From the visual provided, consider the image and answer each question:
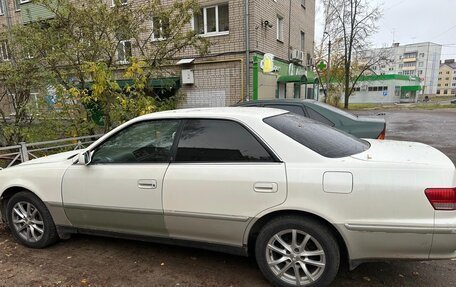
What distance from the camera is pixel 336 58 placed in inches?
1453

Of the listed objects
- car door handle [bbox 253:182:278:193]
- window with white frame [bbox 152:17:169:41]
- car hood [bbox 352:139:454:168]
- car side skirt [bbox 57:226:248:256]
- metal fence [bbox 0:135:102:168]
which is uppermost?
window with white frame [bbox 152:17:169:41]

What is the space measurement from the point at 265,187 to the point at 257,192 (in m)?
0.08

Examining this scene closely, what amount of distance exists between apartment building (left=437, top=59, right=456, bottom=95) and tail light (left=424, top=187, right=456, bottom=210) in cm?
12666

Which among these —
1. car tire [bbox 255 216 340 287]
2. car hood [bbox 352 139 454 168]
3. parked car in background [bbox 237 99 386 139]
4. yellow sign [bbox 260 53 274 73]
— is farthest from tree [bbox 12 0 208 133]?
yellow sign [bbox 260 53 274 73]

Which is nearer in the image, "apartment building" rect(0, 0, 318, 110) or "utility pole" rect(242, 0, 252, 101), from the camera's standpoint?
Answer: "utility pole" rect(242, 0, 252, 101)

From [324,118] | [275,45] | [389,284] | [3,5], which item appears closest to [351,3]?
[275,45]

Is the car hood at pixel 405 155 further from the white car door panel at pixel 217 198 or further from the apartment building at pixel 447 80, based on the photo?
the apartment building at pixel 447 80

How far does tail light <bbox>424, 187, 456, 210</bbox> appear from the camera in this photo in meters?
2.34

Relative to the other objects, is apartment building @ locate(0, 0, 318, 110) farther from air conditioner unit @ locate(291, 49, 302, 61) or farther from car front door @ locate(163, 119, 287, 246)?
car front door @ locate(163, 119, 287, 246)

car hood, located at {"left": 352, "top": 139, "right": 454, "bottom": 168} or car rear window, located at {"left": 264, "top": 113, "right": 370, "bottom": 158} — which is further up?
car rear window, located at {"left": 264, "top": 113, "right": 370, "bottom": 158}

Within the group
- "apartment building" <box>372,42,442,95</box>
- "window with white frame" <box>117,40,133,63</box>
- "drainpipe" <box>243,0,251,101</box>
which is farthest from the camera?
"apartment building" <box>372,42,442,95</box>

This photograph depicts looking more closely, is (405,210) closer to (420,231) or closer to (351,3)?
(420,231)

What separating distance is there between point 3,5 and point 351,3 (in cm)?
2688

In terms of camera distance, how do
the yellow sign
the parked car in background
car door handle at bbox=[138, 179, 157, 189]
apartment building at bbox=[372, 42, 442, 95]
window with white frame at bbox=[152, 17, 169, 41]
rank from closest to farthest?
car door handle at bbox=[138, 179, 157, 189], the parked car in background, window with white frame at bbox=[152, 17, 169, 41], the yellow sign, apartment building at bbox=[372, 42, 442, 95]
